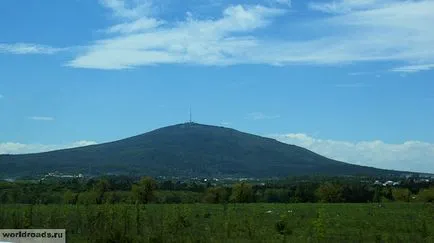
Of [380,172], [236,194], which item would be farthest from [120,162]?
[236,194]

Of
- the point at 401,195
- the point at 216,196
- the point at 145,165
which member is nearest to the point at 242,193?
the point at 216,196

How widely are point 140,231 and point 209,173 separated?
16273cm

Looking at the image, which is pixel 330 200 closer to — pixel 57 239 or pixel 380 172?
pixel 57 239

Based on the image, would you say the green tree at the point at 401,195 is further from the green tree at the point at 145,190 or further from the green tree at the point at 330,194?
the green tree at the point at 145,190

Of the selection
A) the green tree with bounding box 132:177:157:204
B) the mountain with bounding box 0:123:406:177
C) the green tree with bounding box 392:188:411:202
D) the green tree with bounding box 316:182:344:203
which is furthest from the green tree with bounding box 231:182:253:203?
the mountain with bounding box 0:123:406:177

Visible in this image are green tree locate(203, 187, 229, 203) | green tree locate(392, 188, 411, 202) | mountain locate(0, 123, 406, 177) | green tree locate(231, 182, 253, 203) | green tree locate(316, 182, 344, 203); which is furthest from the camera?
A: mountain locate(0, 123, 406, 177)

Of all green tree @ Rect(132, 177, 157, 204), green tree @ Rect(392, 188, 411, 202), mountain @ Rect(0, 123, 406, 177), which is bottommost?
green tree @ Rect(392, 188, 411, 202)

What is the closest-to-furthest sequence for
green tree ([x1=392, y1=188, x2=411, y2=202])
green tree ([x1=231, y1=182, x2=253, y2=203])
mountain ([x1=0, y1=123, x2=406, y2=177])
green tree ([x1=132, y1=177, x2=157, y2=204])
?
green tree ([x1=132, y1=177, x2=157, y2=204])
green tree ([x1=231, y1=182, x2=253, y2=203])
green tree ([x1=392, y1=188, x2=411, y2=202])
mountain ([x1=0, y1=123, x2=406, y2=177])

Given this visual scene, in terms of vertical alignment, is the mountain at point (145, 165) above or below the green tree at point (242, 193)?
above

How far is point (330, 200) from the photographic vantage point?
2904 inches

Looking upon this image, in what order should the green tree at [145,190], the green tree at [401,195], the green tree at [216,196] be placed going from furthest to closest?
the green tree at [401,195] → the green tree at [216,196] → the green tree at [145,190]

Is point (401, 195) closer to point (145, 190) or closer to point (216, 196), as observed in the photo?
point (216, 196)

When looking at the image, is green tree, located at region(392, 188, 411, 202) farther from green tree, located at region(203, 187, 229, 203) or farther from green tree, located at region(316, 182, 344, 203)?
green tree, located at region(203, 187, 229, 203)

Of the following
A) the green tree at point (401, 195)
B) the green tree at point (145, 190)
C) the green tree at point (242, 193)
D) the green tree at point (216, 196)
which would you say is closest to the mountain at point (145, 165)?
the green tree at point (216, 196)
